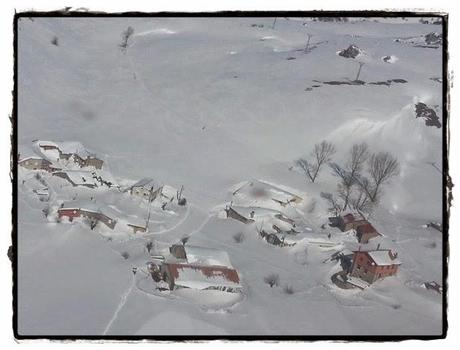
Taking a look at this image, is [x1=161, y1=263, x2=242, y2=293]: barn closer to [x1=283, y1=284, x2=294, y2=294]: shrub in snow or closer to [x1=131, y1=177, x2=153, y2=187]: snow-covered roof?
[x1=283, y1=284, x2=294, y2=294]: shrub in snow

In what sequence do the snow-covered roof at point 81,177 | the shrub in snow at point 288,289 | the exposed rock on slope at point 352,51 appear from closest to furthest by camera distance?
the shrub in snow at point 288,289
the snow-covered roof at point 81,177
the exposed rock on slope at point 352,51

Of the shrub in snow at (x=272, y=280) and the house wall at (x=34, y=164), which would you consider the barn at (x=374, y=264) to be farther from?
the house wall at (x=34, y=164)

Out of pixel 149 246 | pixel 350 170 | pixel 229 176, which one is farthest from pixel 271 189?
pixel 149 246

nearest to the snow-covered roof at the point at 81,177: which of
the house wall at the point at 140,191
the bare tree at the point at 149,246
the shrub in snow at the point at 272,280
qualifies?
the house wall at the point at 140,191

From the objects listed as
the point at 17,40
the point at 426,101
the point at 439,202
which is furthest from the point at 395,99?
the point at 17,40

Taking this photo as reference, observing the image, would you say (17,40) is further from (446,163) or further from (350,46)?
(446,163)

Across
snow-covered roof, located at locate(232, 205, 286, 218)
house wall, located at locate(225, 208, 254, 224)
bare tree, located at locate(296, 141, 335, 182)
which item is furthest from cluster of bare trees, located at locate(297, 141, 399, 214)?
house wall, located at locate(225, 208, 254, 224)

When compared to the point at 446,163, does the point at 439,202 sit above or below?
below
